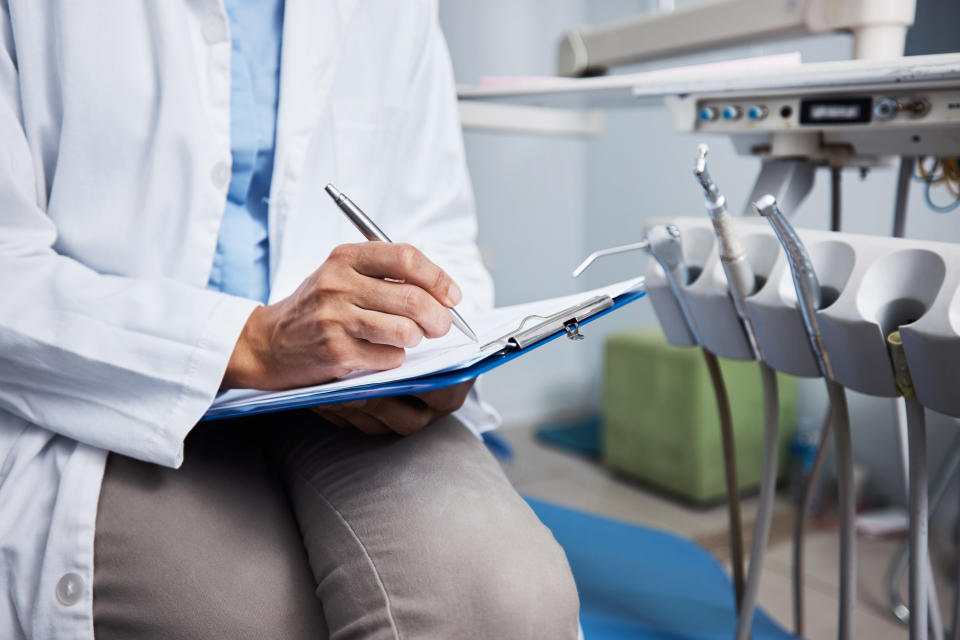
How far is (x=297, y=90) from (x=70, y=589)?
0.47 meters

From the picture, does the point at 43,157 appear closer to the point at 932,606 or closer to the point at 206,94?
the point at 206,94

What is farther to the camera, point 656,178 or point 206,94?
point 656,178

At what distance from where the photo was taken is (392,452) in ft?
2.10

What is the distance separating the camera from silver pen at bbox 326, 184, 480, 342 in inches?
22.8

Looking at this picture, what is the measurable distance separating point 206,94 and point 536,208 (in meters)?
2.30

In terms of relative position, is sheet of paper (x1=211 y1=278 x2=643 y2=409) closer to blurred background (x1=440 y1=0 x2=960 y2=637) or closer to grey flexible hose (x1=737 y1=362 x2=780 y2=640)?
grey flexible hose (x1=737 y1=362 x2=780 y2=640)

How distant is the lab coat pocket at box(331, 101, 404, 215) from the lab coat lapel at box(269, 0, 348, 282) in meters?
0.05

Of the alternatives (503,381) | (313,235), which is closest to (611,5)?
(503,381)

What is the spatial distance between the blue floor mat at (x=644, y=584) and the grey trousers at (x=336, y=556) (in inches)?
16.8

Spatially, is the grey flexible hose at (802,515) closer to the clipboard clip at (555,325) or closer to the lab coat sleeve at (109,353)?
the clipboard clip at (555,325)

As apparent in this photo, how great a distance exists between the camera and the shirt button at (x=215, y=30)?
72 cm

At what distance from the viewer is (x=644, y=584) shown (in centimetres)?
110

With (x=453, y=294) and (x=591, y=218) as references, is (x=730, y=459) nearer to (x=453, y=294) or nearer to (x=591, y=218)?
(x=453, y=294)

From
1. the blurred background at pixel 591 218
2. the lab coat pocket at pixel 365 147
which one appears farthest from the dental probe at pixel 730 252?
the blurred background at pixel 591 218
